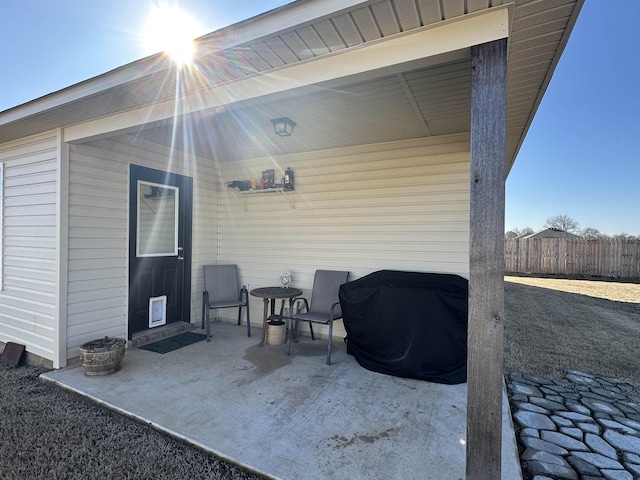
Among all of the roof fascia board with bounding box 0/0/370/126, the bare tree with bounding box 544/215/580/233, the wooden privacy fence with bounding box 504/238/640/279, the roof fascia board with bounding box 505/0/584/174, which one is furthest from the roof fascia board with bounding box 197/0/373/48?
the bare tree with bounding box 544/215/580/233

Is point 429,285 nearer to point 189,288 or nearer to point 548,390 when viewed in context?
point 548,390

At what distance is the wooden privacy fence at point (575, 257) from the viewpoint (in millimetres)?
10578

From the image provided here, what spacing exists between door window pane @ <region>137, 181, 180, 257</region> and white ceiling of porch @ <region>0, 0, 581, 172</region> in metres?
0.67

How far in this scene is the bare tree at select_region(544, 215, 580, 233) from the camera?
80.9 feet

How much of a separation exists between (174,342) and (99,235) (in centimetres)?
156

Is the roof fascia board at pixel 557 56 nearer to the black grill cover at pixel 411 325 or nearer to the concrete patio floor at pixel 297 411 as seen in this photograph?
the black grill cover at pixel 411 325

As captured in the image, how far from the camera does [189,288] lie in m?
4.46

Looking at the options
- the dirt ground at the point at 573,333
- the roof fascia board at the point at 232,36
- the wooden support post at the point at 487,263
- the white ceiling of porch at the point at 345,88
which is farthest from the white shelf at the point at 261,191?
the dirt ground at the point at 573,333

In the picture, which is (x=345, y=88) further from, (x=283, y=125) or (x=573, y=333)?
(x=573, y=333)

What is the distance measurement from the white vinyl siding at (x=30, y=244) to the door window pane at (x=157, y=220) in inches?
34.1

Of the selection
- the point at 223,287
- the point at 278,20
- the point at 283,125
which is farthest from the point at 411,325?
the point at 223,287

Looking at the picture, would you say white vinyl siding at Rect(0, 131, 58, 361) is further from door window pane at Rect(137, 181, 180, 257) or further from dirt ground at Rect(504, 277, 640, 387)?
dirt ground at Rect(504, 277, 640, 387)

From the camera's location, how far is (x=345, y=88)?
2457mm

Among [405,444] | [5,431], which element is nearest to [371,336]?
[405,444]
